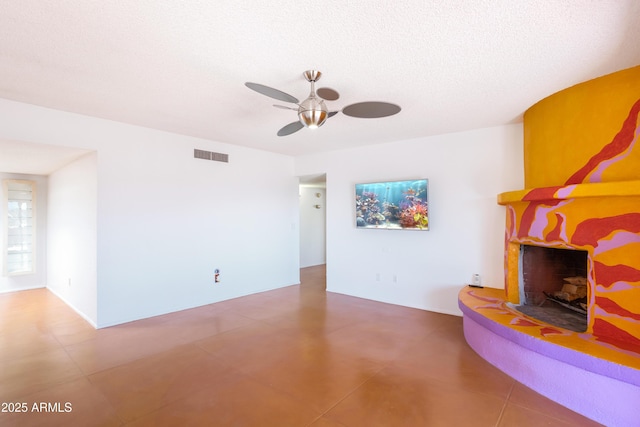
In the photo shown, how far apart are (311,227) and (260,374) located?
20.9ft

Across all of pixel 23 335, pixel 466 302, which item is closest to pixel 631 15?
pixel 466 302

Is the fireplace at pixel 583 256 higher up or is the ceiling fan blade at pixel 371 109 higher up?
the ceiling fan blade at pixel 371 109

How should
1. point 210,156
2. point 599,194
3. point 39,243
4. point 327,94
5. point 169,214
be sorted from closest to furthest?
point 599,194 < point 327,94 < point 169,214 < point 210,156 < point 39,243

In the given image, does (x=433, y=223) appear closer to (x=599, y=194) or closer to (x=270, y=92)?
(x=599, y=194)

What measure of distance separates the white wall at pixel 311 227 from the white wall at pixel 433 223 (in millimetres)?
2945

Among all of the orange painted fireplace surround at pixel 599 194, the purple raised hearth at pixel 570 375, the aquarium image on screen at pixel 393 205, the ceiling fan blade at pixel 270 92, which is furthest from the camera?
the aquarium image on screen at pixel 393 205

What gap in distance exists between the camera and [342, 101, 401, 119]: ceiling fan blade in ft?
8.35

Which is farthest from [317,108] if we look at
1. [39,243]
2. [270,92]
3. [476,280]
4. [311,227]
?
[39,243]

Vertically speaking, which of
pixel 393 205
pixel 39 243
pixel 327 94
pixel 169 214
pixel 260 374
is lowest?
pixel 260 374

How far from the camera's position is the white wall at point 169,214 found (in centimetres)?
391

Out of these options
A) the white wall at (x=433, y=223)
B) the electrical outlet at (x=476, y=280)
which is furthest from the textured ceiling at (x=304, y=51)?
the electrical outlet at (x=476, y=280)

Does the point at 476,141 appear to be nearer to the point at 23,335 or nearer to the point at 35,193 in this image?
the point at 23,335

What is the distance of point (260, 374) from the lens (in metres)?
2.80

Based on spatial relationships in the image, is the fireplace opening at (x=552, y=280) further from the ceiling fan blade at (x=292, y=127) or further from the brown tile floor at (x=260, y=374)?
the ceiling fan blade at (x=292, y=127)
